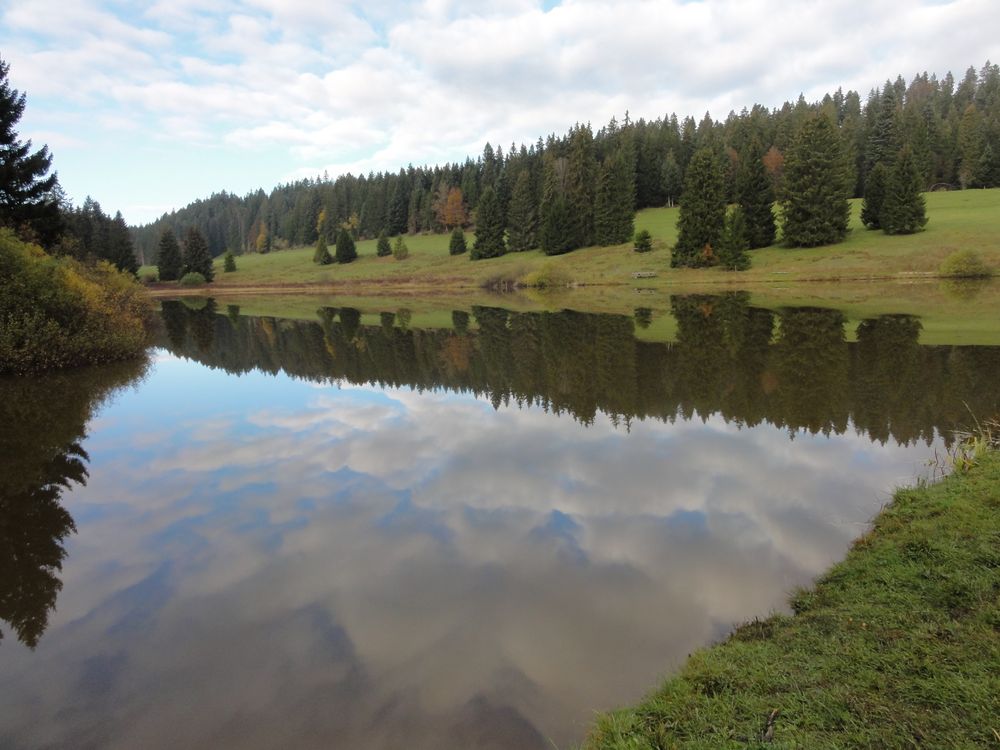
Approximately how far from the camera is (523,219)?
76125 millimetres

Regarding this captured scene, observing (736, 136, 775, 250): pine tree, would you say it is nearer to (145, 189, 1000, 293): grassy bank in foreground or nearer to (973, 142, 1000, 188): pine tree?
(145, 189, 1000, 293): grassy bank in foreground

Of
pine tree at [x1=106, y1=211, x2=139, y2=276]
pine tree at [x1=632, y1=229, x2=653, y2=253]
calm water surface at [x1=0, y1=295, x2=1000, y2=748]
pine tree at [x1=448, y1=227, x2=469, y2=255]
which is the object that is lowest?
calm water surface at [x1=0, y1=295, x2=1000, y2=748]

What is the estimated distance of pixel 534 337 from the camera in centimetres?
2409

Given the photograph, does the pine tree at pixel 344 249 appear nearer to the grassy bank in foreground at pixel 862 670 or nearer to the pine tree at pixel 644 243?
the pine tree at pixel 644 243

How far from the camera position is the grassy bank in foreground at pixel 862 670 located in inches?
125

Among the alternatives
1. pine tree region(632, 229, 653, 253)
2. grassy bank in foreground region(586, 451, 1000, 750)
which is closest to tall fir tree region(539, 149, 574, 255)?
pine tree region(632, 229, 653, 253)

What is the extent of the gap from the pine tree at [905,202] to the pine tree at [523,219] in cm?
3901

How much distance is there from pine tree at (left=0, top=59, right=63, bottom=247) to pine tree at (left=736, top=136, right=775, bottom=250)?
5208cm

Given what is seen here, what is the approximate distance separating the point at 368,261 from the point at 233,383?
72464mm

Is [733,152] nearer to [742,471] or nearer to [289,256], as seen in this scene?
[289,256]

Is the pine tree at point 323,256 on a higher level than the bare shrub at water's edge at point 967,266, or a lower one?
higher

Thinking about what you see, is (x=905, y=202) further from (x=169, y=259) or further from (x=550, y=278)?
(x=169, y=259)

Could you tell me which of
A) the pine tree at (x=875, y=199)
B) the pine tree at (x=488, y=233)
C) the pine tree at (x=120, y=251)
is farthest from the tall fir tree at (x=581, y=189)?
the pine tree at (x=120, y=251)

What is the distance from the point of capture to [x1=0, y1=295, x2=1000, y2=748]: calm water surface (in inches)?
171
